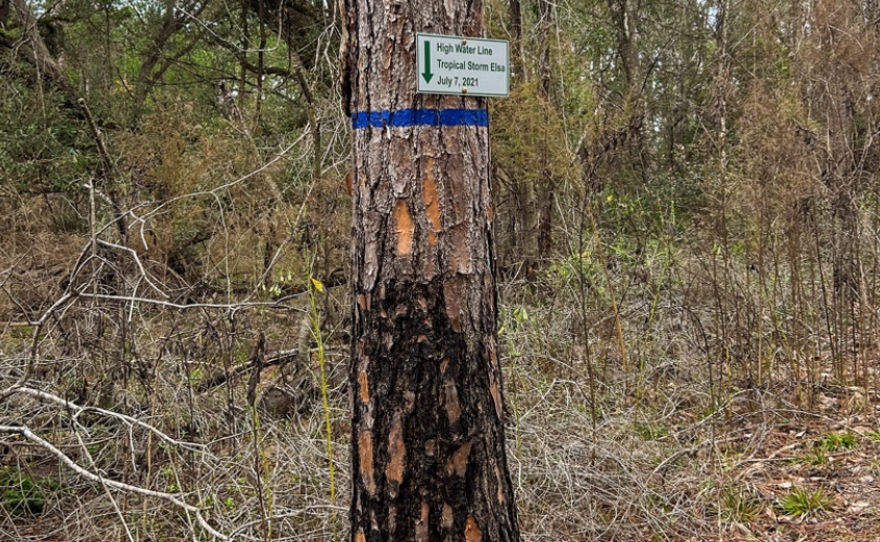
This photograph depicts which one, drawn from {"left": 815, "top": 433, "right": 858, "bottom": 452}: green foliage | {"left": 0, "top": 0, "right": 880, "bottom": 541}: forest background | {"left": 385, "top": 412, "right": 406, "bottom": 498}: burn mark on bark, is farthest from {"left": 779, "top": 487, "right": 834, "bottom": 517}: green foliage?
{"left": 385, "top": 412, "right": 406, "bottom": 498}: burn mark on bark

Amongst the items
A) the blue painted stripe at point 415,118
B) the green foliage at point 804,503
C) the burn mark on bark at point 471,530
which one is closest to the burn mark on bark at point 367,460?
the burn mark on bark at point 471,530

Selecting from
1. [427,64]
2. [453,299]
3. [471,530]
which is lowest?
[471,530]

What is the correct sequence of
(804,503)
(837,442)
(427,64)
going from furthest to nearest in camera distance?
1. (837,442)
2. (804,503)
3. (427,64)

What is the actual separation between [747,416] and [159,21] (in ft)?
24.8

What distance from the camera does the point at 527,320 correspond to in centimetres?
444

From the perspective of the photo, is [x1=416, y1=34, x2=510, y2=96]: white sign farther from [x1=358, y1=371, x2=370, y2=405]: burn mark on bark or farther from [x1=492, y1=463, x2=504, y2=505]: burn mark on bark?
[x1=492, y1=463, x2=504, y2=505]: burn mark on bark

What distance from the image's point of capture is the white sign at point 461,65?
1708 millimetres

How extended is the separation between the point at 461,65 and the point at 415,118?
17 cm

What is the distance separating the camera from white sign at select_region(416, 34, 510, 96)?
1.71 meters

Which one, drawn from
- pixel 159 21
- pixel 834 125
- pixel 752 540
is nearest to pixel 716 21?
pixel 834 125

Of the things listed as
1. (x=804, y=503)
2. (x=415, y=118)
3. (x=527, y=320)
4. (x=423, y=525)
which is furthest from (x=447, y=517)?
(x=527, y=320)

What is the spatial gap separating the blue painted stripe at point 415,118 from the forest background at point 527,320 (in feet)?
2.64

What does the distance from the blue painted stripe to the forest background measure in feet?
2.64

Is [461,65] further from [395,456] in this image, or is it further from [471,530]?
[471,530]
